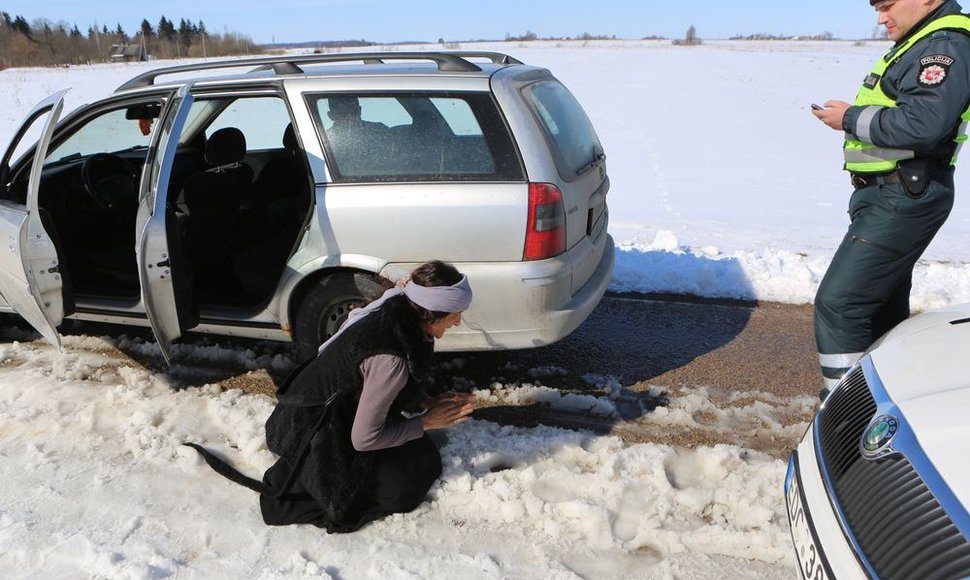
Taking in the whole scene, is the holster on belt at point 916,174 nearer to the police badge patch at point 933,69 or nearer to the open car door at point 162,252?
the police badge patch at point 933,69

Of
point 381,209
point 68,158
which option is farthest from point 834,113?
point 68,158

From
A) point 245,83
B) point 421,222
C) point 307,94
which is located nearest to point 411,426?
point 421,222

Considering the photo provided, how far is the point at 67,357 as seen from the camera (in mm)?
4645

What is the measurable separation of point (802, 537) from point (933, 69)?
2.04 metres

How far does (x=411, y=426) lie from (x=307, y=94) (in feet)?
6.56

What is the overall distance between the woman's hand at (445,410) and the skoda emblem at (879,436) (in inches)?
60.9

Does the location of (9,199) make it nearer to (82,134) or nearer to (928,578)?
(82,134)

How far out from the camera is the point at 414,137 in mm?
3871

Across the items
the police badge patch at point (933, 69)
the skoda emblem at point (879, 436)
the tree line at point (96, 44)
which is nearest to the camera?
the skoda emblem at point (879, 436)

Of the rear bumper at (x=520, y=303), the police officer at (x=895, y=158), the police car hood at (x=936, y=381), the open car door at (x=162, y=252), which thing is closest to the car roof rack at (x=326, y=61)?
the open car door at (x=162, y=252)

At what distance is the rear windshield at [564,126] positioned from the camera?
390 centimetres

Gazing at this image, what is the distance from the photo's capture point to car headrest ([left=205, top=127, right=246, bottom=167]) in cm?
Answer: 489

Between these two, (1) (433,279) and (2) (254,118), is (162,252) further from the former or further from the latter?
(2) (254,118)

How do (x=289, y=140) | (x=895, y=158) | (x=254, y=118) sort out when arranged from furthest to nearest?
(x=254, y=118), (x=289, y=140), (x=895, y=158)
